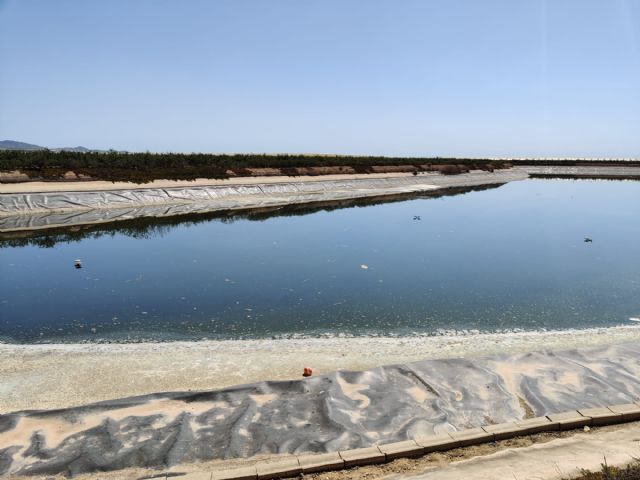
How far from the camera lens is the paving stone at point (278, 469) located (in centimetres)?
564

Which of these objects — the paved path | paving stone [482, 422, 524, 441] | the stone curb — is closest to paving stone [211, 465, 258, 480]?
the stone curb

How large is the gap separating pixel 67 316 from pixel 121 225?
15311 mm

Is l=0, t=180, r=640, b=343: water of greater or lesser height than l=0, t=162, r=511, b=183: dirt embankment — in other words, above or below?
below

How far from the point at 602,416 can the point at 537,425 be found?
110 centimetres

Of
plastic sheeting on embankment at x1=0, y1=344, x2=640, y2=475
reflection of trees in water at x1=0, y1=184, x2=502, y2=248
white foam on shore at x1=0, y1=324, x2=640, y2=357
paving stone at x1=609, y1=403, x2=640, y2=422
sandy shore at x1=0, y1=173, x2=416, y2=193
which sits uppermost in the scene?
sandy shore at x1=0, y1=173, x2=416, y2=193

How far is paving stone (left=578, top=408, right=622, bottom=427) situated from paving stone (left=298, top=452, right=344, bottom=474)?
13.0ft

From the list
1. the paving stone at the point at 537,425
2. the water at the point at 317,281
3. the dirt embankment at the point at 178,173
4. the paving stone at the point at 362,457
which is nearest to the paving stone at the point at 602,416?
Result: the paving stone at the point at 537,425

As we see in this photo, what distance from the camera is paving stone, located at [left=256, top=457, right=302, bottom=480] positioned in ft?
18.5

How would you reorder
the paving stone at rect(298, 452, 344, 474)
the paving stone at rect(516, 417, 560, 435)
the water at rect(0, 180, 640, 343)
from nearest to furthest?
the paving stone at rect(298, 452, 344, 474) → the paving stone at rect(516, 417, 560, 435) → the water at rect(0, 180, 640, 343)

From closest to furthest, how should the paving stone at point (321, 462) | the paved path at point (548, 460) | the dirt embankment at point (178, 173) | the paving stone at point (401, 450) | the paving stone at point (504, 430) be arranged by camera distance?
the paved path at point (548, 460) < the paving stone at point (321, 462) < the paving stone at point (401, 450) < the paving stone at point (504, 430) < the dirt embankment at point (178, 173)

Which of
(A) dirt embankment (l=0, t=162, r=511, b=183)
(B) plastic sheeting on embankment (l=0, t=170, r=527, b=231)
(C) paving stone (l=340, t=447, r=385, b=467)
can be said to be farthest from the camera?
(A) dirt embankment (l=0, t=162, r=511, b=183)

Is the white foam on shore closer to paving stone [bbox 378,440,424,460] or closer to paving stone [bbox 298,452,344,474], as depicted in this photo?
paving stone [bbox 378,440,424,460]

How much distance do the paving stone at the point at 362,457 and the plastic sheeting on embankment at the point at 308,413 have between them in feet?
0.99

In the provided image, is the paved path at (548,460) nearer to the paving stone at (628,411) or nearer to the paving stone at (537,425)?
the paving stone at (537,425)
